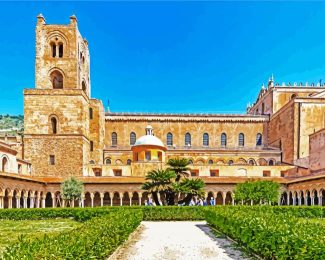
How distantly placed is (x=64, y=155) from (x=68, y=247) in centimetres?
2787

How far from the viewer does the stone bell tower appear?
31453mm

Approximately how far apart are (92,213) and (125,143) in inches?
904

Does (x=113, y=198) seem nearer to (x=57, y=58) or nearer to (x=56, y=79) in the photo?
(x=56, y=79)

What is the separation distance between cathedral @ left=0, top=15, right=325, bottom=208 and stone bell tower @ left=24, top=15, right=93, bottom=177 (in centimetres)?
11

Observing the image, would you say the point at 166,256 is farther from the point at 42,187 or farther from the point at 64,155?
the point at 64,155

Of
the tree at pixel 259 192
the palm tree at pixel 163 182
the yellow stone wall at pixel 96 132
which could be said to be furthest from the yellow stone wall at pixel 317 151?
the yellow stone wall at pixel 96 132

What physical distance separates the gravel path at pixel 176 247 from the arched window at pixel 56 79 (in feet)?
87.1

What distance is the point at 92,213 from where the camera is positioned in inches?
699

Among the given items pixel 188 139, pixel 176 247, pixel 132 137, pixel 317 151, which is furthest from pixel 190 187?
pixel 132 137

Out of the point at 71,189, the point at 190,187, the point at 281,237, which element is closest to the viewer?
the point at 281,237

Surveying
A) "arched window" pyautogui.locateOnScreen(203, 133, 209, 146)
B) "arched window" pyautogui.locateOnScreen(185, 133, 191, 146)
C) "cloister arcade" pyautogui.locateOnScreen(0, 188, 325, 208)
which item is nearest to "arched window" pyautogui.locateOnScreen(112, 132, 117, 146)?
"arched window" pyautogui.locateOnScreen(185, 133, 191, 146)

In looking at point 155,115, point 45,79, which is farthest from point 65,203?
point 155,115

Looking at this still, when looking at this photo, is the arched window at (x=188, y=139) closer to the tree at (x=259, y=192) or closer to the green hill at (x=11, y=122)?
the tree at (x=259, y=192)

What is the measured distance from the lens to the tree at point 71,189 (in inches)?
1033
